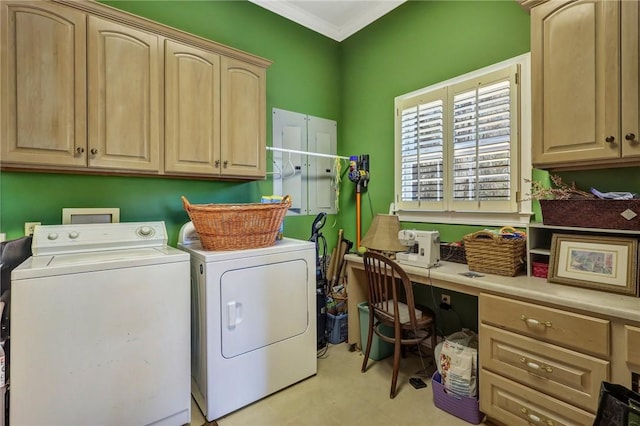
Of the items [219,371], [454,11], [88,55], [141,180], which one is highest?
[454,11]

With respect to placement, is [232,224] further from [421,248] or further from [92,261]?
[421,248]

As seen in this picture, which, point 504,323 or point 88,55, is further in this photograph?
point 88,55

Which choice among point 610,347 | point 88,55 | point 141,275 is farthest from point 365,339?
point 88,55

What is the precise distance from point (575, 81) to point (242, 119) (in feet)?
6.65

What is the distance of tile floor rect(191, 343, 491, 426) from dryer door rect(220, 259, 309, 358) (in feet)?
1.20

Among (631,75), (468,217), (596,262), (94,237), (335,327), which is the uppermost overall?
(631,75)

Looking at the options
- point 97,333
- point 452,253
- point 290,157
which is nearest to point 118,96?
point 97,333

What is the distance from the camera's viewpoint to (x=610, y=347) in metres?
1.32

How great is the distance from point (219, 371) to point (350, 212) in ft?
6.42

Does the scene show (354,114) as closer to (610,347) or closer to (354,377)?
(354,377)

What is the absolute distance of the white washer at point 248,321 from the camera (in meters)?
1.77

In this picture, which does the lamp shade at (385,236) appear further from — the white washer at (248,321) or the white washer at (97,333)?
the white washer at (97,333)

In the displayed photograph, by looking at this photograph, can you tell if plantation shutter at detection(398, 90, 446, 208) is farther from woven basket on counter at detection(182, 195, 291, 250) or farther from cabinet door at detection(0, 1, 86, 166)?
cabinet door at detection(0, 1, 86, 166)

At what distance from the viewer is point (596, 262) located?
158cm
